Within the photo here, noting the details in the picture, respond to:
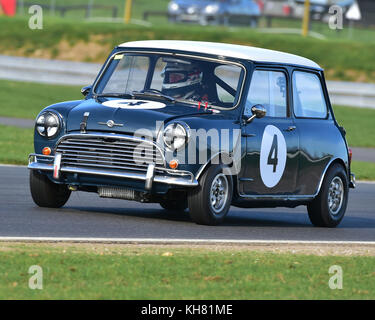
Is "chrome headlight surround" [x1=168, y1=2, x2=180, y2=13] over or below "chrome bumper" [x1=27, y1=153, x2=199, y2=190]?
below

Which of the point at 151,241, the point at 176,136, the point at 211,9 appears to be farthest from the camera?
the point at 211,9

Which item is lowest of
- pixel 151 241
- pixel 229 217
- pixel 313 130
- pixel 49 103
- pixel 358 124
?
pixel 49 103

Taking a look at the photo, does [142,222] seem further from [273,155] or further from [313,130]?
[313,130]

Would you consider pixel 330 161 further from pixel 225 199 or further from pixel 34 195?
pixel 34 195

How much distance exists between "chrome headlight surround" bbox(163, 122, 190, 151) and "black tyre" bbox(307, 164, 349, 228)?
233 centimetres

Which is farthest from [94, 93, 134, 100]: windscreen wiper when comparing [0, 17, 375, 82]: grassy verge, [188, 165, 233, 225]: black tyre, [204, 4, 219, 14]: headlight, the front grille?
[204, 4, 219, 14]: headlight

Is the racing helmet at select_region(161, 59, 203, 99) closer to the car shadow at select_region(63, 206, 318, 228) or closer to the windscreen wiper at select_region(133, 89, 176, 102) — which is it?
the windscreen wiper at select_region(133, 89, 176, 102)

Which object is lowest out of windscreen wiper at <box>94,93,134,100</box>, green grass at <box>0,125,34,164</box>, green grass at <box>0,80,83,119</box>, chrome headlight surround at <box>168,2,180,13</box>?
green grass at <box>0,80,83,119</box>

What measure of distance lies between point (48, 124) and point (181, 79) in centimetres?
141

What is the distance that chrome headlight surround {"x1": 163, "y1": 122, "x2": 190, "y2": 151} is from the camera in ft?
31.8

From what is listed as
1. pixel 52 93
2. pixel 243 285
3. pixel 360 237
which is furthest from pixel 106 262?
pixel 52 93

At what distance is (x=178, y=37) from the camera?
38688 millimetres

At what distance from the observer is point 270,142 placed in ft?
34.9

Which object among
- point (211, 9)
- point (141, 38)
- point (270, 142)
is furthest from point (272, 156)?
point (211, 9)
